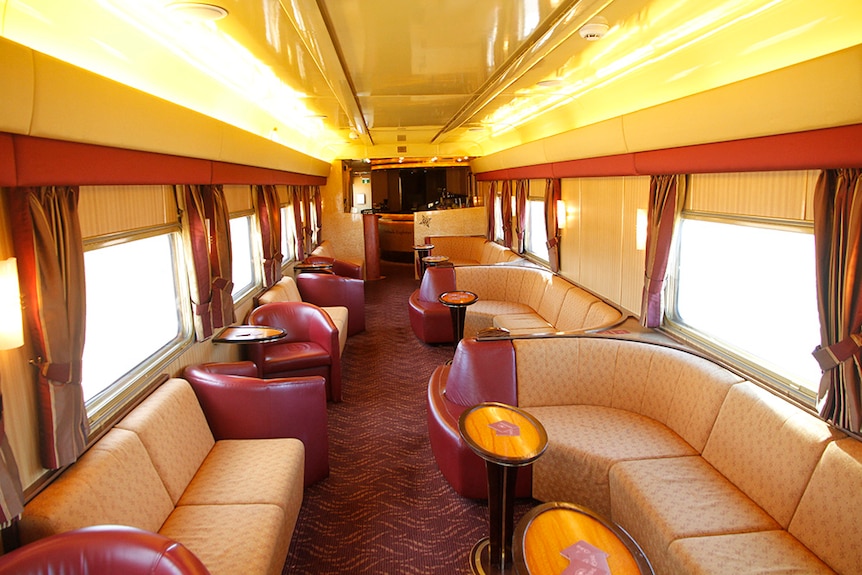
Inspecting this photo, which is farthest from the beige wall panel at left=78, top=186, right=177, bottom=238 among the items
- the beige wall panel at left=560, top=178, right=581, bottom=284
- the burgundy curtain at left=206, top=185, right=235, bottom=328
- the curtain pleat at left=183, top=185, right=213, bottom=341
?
the beige wall panel at left=560, top=178, right=581, bottom=284

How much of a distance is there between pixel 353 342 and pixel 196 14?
5.59 meters

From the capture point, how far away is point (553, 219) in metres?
7.21

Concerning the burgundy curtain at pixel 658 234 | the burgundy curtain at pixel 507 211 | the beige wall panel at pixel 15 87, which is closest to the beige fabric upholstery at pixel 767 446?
the burgundy curtain at pixel 658 234

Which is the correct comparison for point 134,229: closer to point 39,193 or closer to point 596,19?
point 39,193

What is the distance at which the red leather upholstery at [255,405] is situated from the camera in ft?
12.3

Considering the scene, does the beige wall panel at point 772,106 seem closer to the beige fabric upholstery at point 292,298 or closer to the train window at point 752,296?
the train window at point 752,296

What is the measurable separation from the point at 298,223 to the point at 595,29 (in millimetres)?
7117

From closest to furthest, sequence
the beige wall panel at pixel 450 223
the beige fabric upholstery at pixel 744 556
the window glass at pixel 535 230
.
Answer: the beige fabric upholstery at pixel 744 556
the window glass at pixel 535 230
the beige wall panel at pixel 450 223

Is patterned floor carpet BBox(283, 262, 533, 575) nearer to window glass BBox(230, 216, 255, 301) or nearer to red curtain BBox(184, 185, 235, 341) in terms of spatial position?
red curtain BBox(184, 185, 235, 341)

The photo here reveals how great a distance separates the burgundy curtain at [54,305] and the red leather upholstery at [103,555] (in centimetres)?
62

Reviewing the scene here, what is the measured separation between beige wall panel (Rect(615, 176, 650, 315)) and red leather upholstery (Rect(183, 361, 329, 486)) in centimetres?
322

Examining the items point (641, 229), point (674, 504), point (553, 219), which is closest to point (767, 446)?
point (674, 504)

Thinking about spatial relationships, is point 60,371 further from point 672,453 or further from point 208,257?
point 672,453

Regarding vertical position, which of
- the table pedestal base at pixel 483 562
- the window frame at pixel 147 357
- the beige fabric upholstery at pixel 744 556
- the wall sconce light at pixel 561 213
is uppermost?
the wall sconce light at pixel 561 213
